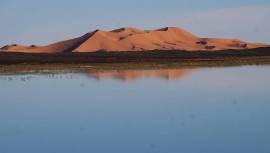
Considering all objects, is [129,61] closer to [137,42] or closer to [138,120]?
[138,120]

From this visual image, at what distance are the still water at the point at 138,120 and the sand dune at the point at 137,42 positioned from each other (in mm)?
87217

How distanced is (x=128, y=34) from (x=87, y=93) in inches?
4149

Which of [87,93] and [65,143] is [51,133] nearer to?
[65,143]

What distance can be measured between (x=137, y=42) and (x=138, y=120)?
336 feet

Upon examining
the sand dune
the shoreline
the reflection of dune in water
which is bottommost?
the shoreline

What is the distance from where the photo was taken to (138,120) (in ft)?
37.1

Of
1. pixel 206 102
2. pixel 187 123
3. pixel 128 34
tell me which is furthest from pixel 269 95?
pixel 128 34

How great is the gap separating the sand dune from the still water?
8722cm

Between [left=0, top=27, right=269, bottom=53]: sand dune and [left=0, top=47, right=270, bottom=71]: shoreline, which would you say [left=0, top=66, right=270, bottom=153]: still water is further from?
[left=0, top=27, right=269, bottom=53]: sand dune

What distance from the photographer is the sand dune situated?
108688 millimetres

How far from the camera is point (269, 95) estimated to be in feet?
50.9

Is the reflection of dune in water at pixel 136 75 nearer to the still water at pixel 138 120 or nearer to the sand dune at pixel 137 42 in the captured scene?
the still water at pixel 138 120

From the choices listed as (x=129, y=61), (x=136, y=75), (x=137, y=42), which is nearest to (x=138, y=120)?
(x=136, y=75)

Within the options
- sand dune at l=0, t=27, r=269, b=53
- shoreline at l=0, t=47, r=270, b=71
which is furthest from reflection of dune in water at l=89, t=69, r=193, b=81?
sand dune at l=0, t=27, r=269, b=53
